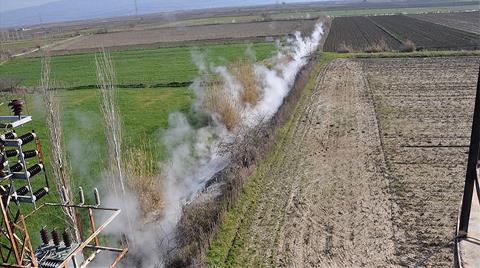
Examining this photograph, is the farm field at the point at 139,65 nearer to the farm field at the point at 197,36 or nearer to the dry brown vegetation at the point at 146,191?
the farm field at the point at 197,36

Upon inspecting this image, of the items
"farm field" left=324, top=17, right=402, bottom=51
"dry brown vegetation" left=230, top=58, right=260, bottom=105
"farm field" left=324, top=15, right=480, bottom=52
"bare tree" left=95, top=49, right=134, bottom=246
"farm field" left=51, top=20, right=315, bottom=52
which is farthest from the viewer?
"farm field" left=51, top=20, right=315, bottom=52

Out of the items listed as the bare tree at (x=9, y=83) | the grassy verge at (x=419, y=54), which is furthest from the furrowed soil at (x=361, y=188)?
the bare tree at (x=9, y=83)

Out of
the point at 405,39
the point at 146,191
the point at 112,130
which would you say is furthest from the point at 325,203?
the point at 405,39

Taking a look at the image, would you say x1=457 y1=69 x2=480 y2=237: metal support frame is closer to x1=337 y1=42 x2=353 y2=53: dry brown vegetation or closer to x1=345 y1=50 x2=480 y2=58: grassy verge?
x1=345 y1=50 x2=480 y2=58: grassy verge

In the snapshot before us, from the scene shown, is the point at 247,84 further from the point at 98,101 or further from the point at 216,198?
the point at 98,101

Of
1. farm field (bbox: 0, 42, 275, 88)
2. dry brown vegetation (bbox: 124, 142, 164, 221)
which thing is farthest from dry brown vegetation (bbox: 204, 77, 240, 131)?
farm field (bbox: 0, 42, 275, 88)

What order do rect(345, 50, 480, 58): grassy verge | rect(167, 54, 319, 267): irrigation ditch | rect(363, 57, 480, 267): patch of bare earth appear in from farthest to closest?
1. rect(345, 50, 480, 58): grassy verge
2. rect(167, 54, 319, 267): irrigation ditch
3. rect(363, 57, 480, 267): patch of bare earth

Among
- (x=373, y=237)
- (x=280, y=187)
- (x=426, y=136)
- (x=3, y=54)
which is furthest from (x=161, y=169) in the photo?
(x=3, y=54)

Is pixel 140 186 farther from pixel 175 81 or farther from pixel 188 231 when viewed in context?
pixel 175 81
